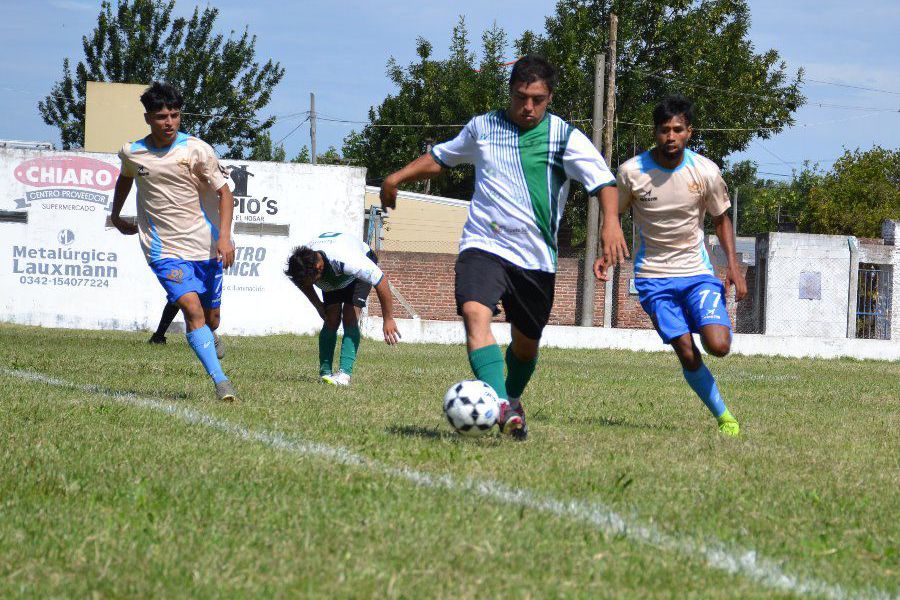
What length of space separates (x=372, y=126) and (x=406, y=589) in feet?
164

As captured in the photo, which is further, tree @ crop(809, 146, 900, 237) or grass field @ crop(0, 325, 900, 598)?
tree @ crop(809, 146, 900, 237)

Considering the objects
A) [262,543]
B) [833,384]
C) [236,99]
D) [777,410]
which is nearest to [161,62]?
[236,99]

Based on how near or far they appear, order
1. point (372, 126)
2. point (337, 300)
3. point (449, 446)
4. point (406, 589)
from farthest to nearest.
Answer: point (372, 126)
point (337, 300)
point (449, 446)
point (406, 589)

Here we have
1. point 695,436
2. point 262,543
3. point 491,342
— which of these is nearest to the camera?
point 262,543

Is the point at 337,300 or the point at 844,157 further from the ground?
the point at 844,157

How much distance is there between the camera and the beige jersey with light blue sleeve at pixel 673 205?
24.8 ft

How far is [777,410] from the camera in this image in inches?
361

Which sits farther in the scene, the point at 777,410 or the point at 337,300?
the point at 337,300

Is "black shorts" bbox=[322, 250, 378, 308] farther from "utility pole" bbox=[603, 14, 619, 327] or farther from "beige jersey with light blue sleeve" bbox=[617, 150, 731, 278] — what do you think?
"utility pole" bbox=[603, 14, 619, 327]

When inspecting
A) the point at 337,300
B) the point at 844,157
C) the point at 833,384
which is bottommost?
the point at 833,384

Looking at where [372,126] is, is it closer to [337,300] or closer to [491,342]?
[337,300]

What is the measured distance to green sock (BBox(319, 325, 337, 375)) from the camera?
1031 centimetres

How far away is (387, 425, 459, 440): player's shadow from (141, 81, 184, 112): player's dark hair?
2779mm

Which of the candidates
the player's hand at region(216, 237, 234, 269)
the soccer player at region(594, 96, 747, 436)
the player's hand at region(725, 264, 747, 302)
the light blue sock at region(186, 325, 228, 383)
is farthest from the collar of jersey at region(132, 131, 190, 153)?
the player's hand at region(725, 264, 747, 302)
